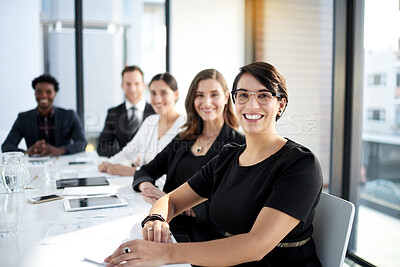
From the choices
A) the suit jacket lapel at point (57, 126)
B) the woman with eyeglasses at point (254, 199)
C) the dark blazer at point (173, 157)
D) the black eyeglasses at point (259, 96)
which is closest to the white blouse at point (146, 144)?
the dark blazer at point (173, 157)

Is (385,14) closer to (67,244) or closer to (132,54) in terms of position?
(67,244)

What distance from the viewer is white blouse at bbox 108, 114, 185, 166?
9.28ft

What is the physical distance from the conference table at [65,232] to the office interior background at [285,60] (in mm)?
1850

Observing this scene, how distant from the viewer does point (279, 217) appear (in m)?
1.13

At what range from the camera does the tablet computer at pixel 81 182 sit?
2.11 meters

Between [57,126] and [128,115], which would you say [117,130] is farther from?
[57,126]

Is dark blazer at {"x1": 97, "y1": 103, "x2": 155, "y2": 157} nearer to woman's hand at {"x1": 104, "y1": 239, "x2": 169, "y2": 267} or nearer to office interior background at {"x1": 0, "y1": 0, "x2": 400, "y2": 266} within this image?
office interior background at {"x1": 0, "y1": 0, "x2": 400, "y2": 266}

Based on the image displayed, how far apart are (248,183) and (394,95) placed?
2.27 metres

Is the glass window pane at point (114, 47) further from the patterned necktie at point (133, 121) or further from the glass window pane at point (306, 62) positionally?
the glass window pane at point (306, 62)

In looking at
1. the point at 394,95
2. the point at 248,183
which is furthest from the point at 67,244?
the point at 394,95

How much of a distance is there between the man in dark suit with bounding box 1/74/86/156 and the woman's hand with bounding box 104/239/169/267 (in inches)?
101

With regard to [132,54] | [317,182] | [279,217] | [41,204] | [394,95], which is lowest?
[41,204]

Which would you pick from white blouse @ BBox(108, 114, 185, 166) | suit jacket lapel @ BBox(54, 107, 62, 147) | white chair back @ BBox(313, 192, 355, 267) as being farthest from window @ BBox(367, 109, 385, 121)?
suit jacket lapel @ BBox(54, 107, 62, 147)

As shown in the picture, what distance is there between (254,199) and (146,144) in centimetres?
186
